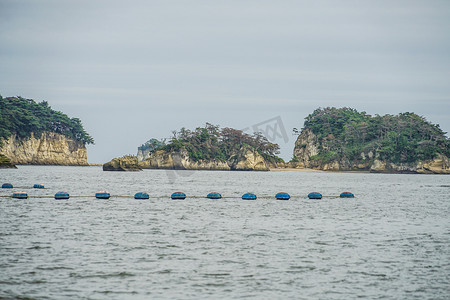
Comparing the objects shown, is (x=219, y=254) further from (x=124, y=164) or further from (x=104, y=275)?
(x=124, y=164)

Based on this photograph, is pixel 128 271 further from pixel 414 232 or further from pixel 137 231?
pixel 414 232

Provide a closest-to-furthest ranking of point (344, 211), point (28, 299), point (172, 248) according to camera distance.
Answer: point (28, 299) < point (172, 248) < point (344, 211)

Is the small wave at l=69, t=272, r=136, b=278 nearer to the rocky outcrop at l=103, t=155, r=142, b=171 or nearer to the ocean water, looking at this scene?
the ocean water

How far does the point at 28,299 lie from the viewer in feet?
73.3

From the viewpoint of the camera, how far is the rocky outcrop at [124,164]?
175 meters

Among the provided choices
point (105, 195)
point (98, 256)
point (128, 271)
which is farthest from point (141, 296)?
point (105, 195)

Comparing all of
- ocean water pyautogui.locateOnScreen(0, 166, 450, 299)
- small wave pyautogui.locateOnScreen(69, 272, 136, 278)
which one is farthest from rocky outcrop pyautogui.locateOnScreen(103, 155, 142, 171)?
small wave pyautogui.locateOnScreen(69, 272, 136, 278)

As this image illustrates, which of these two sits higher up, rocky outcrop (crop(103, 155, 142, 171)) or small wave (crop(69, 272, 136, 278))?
rocky outcrop (crop(103, 155, 142, 171))

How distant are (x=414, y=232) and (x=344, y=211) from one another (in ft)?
54.9

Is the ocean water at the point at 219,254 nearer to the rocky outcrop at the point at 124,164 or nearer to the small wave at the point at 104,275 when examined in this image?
the small wave at the point at 104,275

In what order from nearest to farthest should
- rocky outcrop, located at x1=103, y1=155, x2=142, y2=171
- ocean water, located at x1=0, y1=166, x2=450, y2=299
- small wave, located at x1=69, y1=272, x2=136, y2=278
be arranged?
ocean water, located at x1=0, y1=166, x2=450, y2=299 < small wave, located at x1=69, y1=272, x2=136, y2=278 < rocky outcrop, located at x1=103, y1=155, x2=142, y2=171

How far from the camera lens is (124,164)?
175625mm

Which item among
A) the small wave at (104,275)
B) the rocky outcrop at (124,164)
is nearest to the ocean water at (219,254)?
the small wave at (104,275)

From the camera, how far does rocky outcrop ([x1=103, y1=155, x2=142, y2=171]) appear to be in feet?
573
